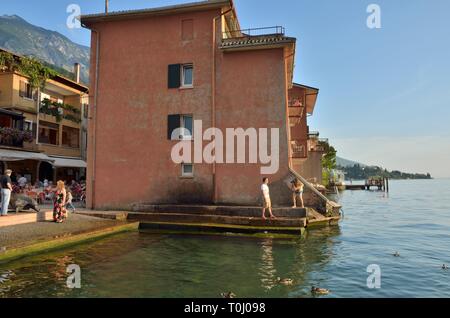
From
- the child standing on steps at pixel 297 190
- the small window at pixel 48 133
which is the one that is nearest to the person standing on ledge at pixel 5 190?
the child standing on steps at pixel 297 190

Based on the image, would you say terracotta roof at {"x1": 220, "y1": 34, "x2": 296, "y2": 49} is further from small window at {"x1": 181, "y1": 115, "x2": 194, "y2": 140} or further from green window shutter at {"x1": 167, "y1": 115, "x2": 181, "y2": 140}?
green window shutter at {"x1": 167, "y1": 115, "x2": 181, "y2": 140}

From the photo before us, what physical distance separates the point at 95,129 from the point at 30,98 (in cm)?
1559

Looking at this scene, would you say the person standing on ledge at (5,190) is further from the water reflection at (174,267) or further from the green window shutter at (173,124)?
the green window shutter at (173,124)

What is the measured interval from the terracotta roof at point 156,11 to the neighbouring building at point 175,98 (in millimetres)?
62

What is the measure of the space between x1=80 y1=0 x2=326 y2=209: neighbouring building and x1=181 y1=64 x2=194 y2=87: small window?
0.06 metres

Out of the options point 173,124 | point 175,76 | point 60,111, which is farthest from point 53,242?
point 60,111

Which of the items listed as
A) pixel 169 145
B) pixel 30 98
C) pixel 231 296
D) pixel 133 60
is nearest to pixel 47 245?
pixel 231 296

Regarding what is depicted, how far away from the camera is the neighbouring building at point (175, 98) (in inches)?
721

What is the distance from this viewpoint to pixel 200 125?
1881 centimetres

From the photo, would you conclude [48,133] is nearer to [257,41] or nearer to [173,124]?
[173,124]

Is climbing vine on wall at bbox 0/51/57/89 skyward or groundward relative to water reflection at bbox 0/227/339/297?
skyward

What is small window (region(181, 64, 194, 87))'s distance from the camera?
64.0 feet

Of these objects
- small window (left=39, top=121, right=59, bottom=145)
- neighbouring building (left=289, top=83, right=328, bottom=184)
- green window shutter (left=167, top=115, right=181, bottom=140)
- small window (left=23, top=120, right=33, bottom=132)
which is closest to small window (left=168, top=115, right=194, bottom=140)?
green window shutter (left=167, top=115, right=181, bottom=140)

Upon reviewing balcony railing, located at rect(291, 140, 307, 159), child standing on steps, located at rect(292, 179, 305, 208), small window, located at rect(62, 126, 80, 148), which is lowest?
child standing on steps, located at rect(292, 179, 305, 208)
